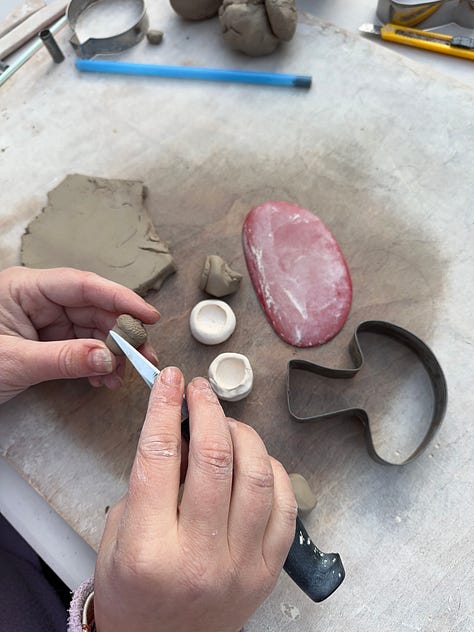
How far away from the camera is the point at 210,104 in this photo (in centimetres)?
199

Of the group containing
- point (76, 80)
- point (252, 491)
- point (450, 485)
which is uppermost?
point (76, 80)

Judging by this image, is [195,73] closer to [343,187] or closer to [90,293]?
[343,187]

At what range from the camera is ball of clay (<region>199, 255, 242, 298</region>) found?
1576 millimetres

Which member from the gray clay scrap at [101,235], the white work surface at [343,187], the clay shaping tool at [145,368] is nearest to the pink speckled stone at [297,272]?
the white work surface at [343,187]

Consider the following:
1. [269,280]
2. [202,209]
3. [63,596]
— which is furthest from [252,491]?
[202,209]

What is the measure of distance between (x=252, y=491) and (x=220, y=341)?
0.65 m

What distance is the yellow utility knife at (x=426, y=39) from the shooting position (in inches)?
77.3

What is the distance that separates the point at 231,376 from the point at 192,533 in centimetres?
64

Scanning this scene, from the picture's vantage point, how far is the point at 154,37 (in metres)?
2.11

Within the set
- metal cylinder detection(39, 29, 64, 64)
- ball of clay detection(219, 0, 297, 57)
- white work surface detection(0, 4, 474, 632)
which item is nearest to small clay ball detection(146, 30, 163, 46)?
white work surface detection(0, 4, 474, 632)

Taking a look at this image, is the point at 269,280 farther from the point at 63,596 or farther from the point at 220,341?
the point at 63,596

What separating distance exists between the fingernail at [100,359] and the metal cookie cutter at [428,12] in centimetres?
189

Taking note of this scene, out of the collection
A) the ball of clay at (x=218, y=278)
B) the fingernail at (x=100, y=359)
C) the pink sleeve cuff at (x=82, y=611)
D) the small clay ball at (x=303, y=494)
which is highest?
the fingernail at (x=100, y=359)

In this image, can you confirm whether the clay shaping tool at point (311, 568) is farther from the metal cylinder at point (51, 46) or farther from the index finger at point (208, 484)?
the metal cylinder at point (51, 46)
